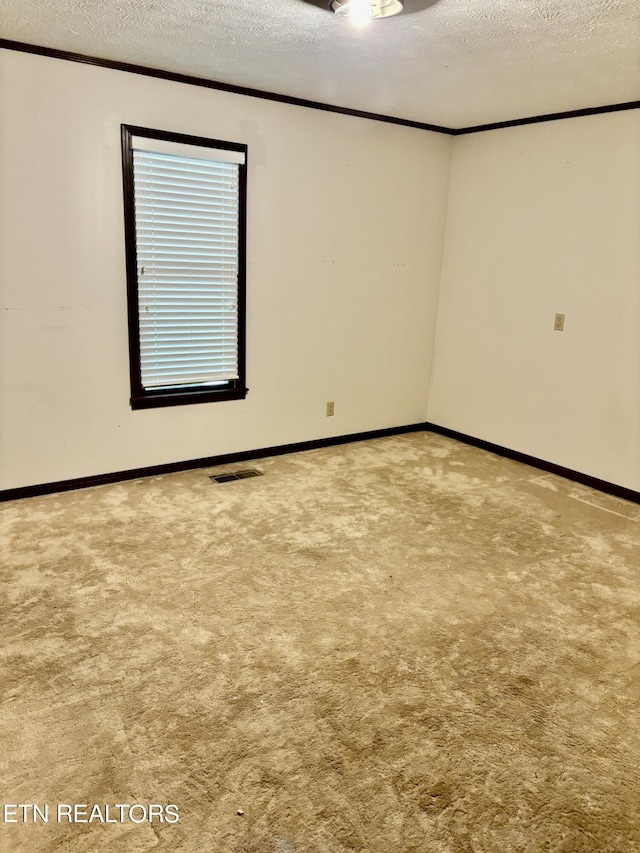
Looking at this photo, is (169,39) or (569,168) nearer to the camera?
(169,39)

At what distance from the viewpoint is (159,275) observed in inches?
151

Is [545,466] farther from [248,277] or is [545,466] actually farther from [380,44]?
[380,44]

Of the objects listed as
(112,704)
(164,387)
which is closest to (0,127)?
(164,387)

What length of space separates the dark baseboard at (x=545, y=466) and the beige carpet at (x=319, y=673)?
0.26 meters

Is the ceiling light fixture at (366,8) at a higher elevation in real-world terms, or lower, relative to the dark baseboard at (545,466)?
higher

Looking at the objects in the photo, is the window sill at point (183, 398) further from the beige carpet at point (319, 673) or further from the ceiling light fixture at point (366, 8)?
the ceiling light fixture at point (366, 8)

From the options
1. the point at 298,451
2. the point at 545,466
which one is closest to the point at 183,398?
the point at 298,451

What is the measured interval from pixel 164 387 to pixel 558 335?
111 inches

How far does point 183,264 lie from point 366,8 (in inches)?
76.6

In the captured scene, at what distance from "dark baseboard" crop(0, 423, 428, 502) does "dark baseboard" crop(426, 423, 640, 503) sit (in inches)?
14.7

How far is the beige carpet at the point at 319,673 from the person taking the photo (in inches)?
67.6

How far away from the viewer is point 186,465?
4242mm

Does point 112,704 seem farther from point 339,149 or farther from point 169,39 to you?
point 339,149

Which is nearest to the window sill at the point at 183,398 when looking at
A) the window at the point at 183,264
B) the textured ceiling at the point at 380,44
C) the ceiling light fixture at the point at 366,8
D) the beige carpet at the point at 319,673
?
the window at the point at 183,264
